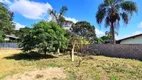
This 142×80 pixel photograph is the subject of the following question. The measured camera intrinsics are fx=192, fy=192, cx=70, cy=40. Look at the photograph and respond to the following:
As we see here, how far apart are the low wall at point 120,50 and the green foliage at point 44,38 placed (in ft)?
9.91

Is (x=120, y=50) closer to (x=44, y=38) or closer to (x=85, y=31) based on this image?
(x=44, y=38)

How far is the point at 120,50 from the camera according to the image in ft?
61.7

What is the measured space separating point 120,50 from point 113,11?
22.1ft

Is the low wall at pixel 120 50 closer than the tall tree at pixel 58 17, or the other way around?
the low wall at pixel 120 50

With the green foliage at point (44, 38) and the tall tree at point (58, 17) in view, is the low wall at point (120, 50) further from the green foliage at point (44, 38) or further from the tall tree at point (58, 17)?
the tall tree at point (58, 17)

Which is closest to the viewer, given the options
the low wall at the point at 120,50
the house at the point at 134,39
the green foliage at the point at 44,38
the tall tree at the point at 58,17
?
the low wall at the point at 120,50

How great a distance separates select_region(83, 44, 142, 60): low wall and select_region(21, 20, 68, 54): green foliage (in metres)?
3.02

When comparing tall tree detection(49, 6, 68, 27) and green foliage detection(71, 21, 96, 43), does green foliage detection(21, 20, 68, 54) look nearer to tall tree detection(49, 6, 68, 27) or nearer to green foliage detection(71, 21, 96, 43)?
green foliage detection(71, 21, 96, 43)

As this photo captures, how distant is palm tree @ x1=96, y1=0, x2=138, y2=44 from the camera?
910 inches

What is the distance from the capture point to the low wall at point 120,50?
16.6 meters

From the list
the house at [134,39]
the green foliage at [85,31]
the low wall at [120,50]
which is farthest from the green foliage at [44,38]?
the house at [134,39]

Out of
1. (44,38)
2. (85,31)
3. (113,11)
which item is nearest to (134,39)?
(113,11)

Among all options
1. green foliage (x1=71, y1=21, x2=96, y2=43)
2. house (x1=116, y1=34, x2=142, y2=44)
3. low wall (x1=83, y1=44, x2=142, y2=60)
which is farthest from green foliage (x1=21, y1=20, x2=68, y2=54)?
house (x1=116, y1=34, x2=142, y2=44)

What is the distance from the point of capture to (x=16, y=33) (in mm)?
52125
